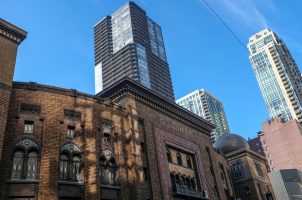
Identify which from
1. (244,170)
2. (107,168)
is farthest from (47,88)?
(244,170)

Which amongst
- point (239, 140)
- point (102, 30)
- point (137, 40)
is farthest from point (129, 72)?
point (239, 140)

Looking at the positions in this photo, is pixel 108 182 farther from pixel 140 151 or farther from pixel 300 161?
pixel 300 161

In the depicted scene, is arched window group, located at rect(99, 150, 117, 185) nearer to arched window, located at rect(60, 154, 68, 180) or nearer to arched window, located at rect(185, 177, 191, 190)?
arched window, located at rect(60, 154, 68, 180)

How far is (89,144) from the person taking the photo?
86.3ft

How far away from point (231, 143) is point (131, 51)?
83.8m

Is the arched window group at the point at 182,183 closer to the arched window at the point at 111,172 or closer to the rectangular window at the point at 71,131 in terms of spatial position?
the arched window at the point at 111,172

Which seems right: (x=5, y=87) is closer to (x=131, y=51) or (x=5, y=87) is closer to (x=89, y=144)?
(x=89, y=144)

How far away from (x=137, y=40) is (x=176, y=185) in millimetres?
108159

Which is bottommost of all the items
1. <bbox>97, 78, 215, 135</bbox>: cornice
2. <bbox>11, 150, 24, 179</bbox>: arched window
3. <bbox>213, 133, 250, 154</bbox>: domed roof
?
<bbox>11, 150, 24, 179</bbox>: arched window

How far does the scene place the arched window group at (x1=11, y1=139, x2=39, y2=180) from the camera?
2233cm

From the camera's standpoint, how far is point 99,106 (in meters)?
28.8

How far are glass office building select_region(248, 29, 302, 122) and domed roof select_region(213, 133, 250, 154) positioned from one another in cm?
8037

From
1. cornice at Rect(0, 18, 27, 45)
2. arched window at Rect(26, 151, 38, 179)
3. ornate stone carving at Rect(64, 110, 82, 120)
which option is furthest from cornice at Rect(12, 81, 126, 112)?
arched window at Rect(26, 151, 38, 179)

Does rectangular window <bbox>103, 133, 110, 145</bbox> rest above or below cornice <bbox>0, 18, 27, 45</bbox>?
below
